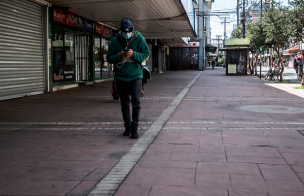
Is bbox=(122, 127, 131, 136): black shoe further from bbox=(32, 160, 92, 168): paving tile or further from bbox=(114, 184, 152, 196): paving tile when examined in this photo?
bbox=(114, 184, 152, 196): paving tile

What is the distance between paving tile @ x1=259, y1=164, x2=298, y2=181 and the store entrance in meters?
15.1

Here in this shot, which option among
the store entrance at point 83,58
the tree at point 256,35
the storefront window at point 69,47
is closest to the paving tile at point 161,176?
the storefront window at point 69,47

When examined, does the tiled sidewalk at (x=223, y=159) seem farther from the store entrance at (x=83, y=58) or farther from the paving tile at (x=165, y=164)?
the store entrance at (x=83, y=58)

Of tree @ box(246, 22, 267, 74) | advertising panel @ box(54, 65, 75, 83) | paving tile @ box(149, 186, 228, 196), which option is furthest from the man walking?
tree @ box(246, 22, 267, 74)

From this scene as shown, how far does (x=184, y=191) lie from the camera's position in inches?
122

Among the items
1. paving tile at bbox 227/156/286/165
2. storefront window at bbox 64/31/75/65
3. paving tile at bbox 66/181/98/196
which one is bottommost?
paving tile at bbox 66/181/98/196

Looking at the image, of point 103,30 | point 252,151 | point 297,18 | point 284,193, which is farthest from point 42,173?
point 103,30

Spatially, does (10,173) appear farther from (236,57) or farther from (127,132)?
(236,57)

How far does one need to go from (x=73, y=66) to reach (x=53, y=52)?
2137 millimetres

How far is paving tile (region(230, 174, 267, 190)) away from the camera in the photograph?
3201 millimetres

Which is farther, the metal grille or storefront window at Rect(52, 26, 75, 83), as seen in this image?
the metal grille

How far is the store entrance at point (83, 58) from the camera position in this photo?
1788cm

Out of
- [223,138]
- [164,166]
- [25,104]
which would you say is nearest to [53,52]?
[25,104]

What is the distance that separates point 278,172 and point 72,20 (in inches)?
526
